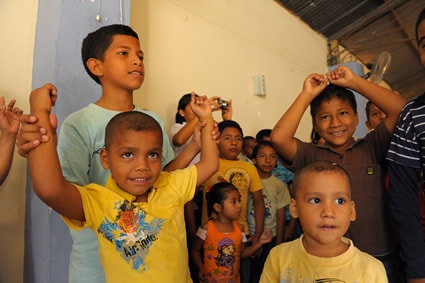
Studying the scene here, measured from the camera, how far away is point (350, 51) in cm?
639

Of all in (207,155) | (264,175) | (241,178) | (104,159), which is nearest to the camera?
(104,159)

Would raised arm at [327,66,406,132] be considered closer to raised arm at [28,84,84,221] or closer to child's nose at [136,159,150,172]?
child's nose at [136,159,150,172]

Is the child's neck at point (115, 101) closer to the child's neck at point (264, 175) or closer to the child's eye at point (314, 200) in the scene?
the child's eye at point (314, 200)

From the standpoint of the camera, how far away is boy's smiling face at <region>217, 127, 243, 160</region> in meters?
2.51

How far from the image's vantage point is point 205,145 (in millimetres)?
1326

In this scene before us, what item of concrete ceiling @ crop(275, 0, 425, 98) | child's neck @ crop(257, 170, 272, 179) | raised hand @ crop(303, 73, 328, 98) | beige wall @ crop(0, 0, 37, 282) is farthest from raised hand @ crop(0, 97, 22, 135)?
concrete ceiling @ crop(275, 0, 425, 98)

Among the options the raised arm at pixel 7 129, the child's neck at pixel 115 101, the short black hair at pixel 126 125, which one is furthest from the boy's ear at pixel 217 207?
the raised arm at pixel 7 129

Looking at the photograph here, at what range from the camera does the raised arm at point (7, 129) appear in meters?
1.11

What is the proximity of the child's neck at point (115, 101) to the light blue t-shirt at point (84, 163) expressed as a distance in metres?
0.04

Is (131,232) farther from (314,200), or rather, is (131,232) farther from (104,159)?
(314,200)

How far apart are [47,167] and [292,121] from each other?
3.21 ft

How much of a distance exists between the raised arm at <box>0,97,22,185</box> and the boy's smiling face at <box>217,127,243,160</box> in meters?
1.50

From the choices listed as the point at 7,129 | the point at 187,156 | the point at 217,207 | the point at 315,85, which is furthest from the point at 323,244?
the point at 7,129

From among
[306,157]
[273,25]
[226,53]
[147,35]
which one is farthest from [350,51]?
[306,157]
